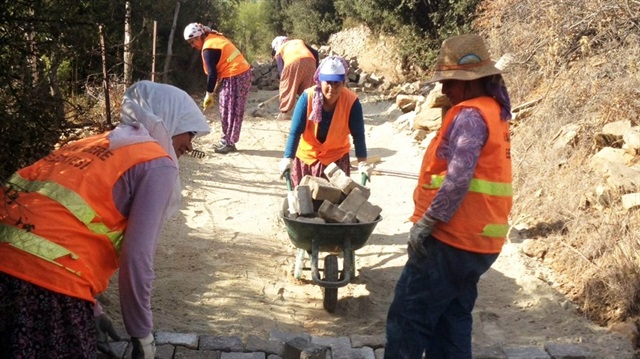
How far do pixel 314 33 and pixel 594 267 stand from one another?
64.2 feet

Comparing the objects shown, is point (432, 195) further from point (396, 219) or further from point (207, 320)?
point (396, 219)

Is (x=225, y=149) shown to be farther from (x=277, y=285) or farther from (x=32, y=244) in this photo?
(x=32, y=244)

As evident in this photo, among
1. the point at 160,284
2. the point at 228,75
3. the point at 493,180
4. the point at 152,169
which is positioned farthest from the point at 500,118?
the point at 228,75

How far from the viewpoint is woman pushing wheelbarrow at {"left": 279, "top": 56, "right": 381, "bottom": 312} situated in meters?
4.58

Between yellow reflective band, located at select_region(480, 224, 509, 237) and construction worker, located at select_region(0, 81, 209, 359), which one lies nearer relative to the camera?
construction worker, located at select_region(0, 81, 209, 359)

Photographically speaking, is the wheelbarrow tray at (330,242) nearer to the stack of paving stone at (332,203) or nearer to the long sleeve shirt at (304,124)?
the stack of paving stone at (332,203)

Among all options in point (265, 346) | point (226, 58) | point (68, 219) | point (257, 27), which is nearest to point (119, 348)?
point (265, 346)

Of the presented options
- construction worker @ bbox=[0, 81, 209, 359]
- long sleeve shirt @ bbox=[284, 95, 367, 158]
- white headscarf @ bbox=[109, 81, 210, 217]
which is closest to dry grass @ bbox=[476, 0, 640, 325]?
long sleeve shirt @ bbox=[284, 95, 367, 158]

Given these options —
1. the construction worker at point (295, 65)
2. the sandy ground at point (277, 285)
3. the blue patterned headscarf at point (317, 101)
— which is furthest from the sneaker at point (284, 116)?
the blue patterned headscarf at point (317, 101)

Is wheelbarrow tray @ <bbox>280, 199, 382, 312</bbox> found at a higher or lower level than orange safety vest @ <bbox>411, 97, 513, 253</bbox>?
lower

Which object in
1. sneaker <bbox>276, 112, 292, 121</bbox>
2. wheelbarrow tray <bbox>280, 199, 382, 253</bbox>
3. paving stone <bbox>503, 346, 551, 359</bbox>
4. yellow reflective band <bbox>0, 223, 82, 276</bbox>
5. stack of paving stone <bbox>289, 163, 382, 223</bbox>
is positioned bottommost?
sneaker <bbox>276, 112, 292, 121</bbox>

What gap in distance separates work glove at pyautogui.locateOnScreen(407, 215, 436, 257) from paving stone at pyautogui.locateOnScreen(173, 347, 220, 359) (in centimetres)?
130

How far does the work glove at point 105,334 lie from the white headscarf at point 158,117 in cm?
106

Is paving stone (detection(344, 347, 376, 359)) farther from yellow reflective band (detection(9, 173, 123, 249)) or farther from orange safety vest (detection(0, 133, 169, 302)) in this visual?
yellow reflective band (detection(9, 173, 123, 249))
